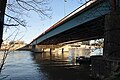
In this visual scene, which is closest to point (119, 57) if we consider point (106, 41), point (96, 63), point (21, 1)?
point (106, 41)

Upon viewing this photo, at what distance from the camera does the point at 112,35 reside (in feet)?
81.7

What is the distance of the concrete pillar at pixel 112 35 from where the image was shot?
2475 centimetres

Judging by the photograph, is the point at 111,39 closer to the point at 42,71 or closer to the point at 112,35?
the point at 112,35

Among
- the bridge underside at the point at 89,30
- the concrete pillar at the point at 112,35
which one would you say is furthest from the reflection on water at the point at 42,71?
the concrete pillar at the point at 112,35

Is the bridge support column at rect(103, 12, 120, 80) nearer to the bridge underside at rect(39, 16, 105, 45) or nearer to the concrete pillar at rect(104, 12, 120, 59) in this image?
the concrete pillar at rect(104, 12, 120, 59)

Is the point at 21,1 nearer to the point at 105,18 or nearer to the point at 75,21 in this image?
the point at 105,18

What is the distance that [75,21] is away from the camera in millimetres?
41969

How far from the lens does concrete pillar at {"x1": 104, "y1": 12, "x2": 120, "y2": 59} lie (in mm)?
24745

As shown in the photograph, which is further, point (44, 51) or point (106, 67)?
point (44, 51)

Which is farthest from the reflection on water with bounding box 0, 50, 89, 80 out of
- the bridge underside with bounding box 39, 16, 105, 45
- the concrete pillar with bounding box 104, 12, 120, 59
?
the concrete pillar with bounding box 104, 12, 120, 59

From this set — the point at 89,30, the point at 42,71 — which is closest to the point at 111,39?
the point at 42,71

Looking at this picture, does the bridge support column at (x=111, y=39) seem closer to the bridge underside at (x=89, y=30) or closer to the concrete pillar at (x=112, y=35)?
the concrete pillar at (x=112, y=35)

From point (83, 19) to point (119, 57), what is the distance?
15243 mm

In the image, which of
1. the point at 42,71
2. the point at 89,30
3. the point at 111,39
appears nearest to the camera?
the point at 111,39
